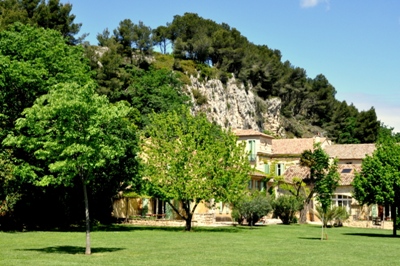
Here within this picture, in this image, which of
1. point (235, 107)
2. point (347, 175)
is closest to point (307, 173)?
point (347, 175)

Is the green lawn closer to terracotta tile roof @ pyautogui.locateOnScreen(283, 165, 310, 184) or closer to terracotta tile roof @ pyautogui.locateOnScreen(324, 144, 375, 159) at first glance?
terracotta tile roof @ pyautogui.locateOnScreen(283, 165, 310, 184)

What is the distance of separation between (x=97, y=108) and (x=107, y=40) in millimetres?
77654

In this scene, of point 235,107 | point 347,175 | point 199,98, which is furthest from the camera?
point 235,107

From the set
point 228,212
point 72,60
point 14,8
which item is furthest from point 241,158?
point 14,8

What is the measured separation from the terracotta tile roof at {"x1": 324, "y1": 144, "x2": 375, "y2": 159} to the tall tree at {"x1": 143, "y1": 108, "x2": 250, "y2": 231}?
42993 millimetres

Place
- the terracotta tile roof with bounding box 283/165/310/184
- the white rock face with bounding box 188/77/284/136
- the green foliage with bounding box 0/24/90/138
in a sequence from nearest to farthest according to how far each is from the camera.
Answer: the green foliage with bounding box 0/24/90/138 → the terracotta tile roof with bounding box 283/165/310/184 → the white rock face with bounding box 188/77/284/136

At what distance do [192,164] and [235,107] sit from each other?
71.5 m

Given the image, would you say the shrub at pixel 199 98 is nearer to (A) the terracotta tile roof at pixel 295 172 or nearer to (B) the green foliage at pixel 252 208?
(A) the terracotta tile roof at pixel 295 172

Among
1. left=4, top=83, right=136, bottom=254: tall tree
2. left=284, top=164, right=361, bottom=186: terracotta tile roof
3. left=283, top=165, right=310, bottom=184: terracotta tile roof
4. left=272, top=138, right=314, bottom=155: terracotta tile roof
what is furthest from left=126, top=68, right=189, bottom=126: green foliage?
left=4, top=83, right=136, bottom=254: tall tree

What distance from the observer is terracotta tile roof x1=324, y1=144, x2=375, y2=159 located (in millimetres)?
84625

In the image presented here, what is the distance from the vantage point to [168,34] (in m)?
122

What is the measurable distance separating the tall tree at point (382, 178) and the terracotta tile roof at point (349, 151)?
40031 millimetres

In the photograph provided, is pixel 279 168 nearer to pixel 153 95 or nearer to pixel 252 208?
pixel 153 95

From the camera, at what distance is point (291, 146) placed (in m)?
87.0
